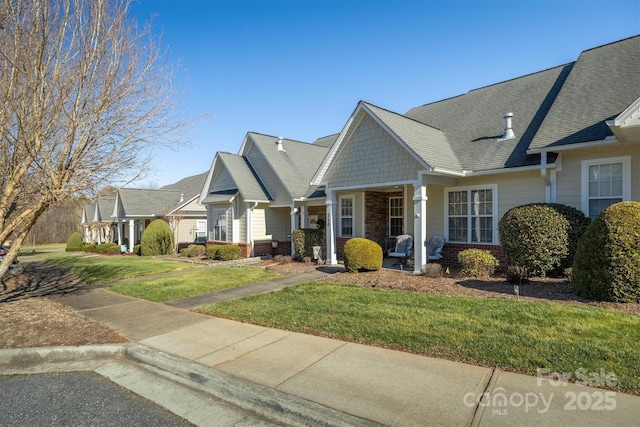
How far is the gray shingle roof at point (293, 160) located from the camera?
18.6 m

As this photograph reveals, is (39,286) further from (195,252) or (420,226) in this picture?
(420,226)

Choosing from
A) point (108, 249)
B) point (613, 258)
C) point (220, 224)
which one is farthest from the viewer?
point (108, 249)

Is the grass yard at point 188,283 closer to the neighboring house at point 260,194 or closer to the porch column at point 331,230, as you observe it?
the porch column at point 331,230

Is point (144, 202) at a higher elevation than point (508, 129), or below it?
below

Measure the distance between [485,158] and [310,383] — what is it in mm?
10318

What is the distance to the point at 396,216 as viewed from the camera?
1634cm

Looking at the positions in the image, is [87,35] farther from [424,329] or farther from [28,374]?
[424,329]

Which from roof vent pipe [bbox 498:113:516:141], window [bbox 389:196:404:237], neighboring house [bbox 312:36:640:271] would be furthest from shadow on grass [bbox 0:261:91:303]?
roof vent pipe [bbox 498:113:516:141]

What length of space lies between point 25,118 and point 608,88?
49.3ft

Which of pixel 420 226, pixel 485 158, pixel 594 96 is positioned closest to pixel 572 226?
pixel 485 158

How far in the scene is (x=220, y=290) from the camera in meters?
10.9

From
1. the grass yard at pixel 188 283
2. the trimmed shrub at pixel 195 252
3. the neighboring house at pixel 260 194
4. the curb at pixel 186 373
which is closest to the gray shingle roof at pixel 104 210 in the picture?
the trimmed shrub at pixel 195 252

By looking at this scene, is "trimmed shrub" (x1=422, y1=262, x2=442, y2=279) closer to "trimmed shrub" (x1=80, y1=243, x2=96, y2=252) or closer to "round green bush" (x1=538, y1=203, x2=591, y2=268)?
"round green bush" (x1=538, y1=203, x2=591, y2=268)

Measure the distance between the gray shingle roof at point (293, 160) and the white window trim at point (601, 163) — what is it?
1101 cm
